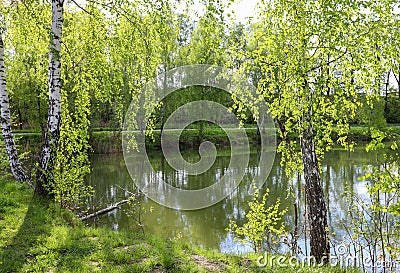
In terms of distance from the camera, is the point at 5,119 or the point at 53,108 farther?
the point at 5,119

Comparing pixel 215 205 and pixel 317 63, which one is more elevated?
pixel 317 63

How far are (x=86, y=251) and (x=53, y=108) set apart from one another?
3.14 metres

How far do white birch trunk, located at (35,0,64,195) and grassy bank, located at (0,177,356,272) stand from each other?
757mm

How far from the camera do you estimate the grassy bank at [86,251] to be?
439 cm

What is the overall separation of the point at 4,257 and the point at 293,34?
195 inches

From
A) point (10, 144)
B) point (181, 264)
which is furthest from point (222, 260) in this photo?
point (10, 144)

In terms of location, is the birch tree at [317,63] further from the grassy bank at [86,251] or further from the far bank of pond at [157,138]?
the far bank of pond at [157,138]

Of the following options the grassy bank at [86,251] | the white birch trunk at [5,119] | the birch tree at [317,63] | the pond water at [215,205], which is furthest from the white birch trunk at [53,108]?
the birch tree at [317,63]

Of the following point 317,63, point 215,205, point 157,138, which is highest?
point 317,63

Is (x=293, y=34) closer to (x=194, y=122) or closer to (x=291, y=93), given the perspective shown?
(x=291, y=93)

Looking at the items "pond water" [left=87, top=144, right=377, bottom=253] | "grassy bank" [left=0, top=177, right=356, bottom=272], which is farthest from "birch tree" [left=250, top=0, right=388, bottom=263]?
"grassy bank" [left=0, top=177, right=356, bottom=272]

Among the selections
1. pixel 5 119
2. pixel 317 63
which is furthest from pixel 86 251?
pixel 5 119

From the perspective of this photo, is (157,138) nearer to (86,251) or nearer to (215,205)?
(215,205)

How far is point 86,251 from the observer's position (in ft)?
15.9
